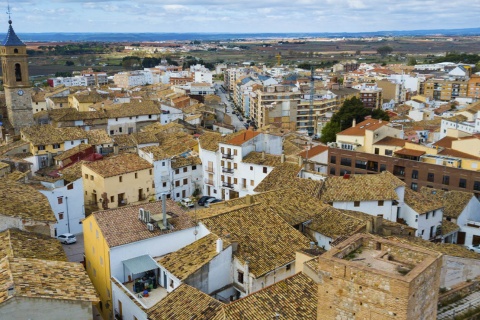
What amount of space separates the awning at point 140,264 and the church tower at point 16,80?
163 ft

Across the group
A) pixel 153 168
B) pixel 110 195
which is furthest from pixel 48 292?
pixel 153 168

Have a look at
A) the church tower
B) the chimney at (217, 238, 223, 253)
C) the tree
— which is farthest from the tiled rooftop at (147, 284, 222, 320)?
the tree

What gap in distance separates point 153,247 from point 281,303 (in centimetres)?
859

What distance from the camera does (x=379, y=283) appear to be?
44.3ft

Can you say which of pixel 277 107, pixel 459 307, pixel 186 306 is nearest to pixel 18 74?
pixel 277 107

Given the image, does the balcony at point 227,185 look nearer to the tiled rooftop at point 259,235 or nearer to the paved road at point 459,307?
the tiled rooftop at point 259,235

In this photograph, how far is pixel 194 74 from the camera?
153250 millimetres

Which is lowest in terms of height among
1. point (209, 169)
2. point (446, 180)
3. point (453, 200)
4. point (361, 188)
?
point (453, 200)

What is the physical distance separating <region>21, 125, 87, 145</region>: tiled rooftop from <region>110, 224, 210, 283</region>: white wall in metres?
32.5

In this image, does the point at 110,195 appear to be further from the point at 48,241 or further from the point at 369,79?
the point at 369,79

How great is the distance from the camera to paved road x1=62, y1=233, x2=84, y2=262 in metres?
34.1

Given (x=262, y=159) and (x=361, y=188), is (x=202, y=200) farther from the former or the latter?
(x=361, y=188)

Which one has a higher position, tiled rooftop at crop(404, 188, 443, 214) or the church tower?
the church tower

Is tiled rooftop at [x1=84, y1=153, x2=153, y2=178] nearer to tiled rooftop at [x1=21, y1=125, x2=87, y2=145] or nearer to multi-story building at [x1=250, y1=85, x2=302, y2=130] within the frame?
tiled rooftop at [x1=21, y1=125, x2=87, y2=145]
